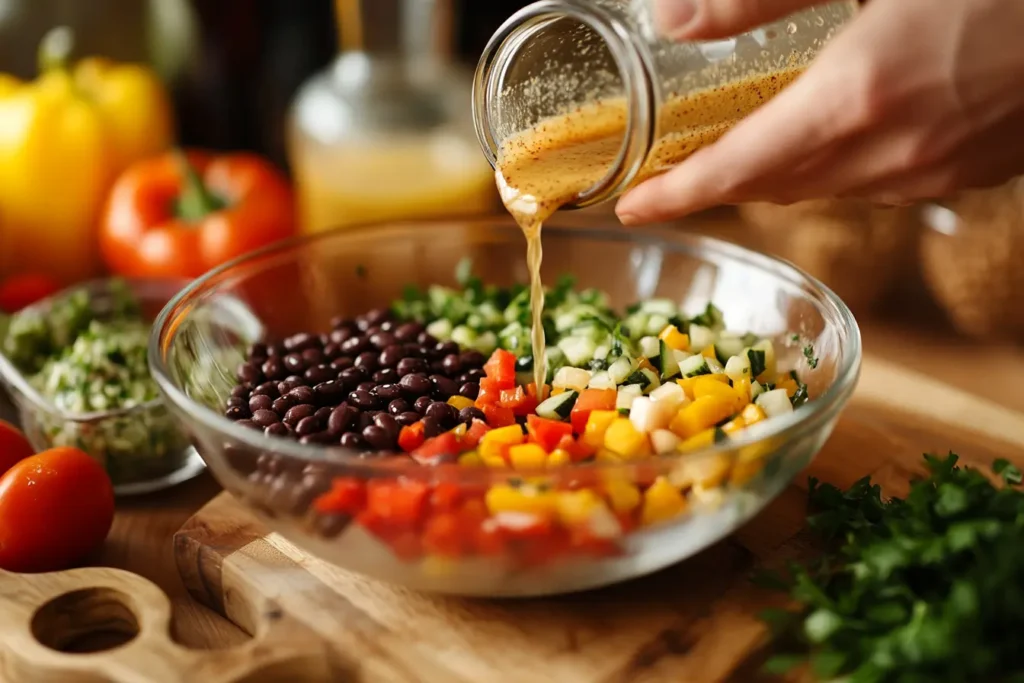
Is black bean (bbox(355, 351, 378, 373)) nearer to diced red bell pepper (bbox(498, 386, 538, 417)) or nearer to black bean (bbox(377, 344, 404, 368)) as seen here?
black bean (bbox(377, 344, 404, 368))

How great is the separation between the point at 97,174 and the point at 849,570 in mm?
2896

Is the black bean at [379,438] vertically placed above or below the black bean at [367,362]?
above

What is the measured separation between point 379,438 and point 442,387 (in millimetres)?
247

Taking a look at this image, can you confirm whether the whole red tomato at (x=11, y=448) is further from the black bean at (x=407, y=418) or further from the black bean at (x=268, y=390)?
the black bean at (x=407, y=418)

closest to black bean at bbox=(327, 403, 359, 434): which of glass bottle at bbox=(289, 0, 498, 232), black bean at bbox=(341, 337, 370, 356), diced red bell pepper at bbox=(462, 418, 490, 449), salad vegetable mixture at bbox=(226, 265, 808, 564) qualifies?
salad vegetable mixture at bbox=(226, 265, 808, 564)

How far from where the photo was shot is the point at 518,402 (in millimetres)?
2010

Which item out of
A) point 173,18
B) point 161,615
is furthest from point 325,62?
point 161,615

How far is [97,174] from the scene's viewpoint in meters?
3.61

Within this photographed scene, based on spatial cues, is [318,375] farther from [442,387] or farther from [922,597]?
[922,597]

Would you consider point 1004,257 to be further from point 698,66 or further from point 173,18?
point 173,18

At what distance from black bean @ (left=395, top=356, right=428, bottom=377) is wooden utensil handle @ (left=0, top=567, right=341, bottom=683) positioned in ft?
1.82

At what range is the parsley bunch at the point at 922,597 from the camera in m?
1.51

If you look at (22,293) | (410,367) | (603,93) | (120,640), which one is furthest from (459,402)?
(22,293)

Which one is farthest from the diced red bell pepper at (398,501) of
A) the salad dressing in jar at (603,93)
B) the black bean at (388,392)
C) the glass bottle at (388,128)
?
the glass bottle at (388,128)
